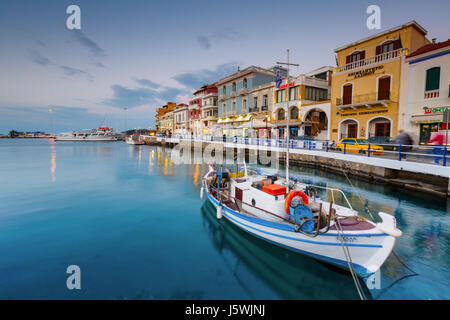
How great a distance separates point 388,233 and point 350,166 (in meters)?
17.1

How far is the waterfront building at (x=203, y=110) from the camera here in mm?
53562

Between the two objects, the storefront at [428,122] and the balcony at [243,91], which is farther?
the balcony at [243,91]

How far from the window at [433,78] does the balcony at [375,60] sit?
3.23 metres

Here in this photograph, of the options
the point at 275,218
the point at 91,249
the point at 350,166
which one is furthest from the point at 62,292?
the point at 350,166

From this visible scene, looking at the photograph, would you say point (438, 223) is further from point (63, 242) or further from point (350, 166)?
point (63, 242)

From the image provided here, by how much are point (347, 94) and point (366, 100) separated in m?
2.52

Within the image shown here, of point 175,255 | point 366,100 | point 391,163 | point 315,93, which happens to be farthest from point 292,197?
point 315,93

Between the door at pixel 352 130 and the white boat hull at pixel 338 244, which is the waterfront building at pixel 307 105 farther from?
the white boat hull at pixel 338 244

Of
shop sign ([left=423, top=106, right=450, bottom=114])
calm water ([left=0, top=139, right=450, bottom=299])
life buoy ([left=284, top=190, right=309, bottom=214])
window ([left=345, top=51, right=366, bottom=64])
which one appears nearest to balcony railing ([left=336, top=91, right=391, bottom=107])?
shop sign ([left=423, top=106, right=450, bottom=114])

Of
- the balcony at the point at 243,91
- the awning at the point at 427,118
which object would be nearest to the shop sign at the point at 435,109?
the awning at the point at 427,118

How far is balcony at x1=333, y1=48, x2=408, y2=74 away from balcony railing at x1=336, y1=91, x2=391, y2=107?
3.27 meters

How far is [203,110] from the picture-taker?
2226 inches

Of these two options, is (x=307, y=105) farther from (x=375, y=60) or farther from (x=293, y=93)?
(x=375, y=60)

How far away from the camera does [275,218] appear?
8.19m
